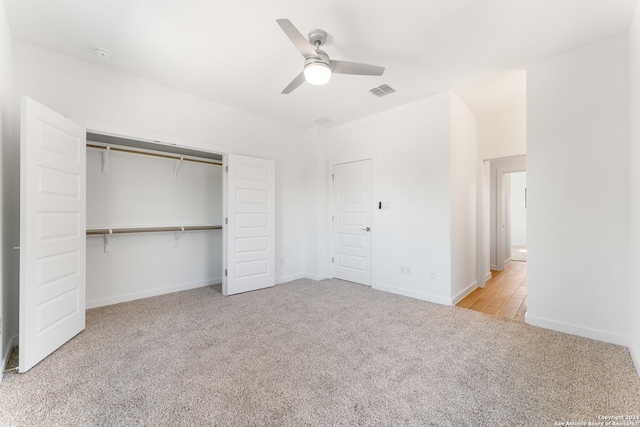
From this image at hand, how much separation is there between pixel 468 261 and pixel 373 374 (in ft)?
9.48

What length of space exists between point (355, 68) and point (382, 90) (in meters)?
1.36

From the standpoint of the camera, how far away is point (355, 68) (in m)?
2.27

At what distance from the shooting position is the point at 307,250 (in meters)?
4.99

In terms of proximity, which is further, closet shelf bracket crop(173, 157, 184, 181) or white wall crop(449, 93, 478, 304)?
closet shelf bracket crop(173, 157, 184, 181)

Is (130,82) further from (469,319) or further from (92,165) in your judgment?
(469,319)

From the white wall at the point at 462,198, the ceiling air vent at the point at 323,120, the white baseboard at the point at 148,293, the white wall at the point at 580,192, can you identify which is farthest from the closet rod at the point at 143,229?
the white wall at the point at 580,192

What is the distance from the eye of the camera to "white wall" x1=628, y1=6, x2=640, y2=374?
2045 mm

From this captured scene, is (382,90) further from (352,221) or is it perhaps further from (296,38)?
(352,221)

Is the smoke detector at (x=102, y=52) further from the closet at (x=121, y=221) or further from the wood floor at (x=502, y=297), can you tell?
the wood floor at (x=502, y=297)

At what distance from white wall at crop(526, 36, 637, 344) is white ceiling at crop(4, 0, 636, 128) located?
31 centimetres

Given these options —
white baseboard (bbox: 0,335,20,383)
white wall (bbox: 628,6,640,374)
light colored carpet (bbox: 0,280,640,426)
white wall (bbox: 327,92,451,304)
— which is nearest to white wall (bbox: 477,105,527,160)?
white wall (bbox: 327,92,451,304)

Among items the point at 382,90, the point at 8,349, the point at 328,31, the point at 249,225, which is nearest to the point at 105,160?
the point at 249,225

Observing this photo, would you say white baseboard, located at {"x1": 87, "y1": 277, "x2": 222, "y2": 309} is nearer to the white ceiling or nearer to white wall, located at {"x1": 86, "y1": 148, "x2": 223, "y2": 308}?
white wall, located at {"x1": 86, "y1": 148, "x2": 223, "y2": 308}

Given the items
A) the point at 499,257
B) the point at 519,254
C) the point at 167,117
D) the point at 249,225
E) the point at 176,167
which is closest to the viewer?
the point at 167,117
